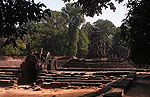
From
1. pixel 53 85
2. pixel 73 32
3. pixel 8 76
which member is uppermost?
pixel 73 32

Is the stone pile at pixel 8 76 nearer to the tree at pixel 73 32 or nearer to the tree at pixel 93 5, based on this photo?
the tree at pixel 93 5

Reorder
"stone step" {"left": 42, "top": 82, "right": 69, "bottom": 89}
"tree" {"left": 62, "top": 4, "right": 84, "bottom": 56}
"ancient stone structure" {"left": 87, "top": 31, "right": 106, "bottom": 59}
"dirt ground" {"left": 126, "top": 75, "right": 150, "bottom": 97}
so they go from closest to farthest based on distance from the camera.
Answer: "dirt ground" {"left": 126, "top": 75, "right": 150, "bottom": 97}
"stone step" {"left": 42, "top": 82, "right": 69, "bottom": 89}
"ancient stone structure" {"left": 87, "top": 31, "right": 106, "bottom": 59}
"tree" {"left": 62, "top": 4, "right": 84, "bottom": 56}

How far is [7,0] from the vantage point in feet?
12.6

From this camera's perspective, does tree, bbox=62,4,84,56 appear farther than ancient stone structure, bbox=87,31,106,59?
Yes

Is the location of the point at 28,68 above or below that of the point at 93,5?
below

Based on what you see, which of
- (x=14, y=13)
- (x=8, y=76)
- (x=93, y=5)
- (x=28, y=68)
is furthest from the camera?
(x=28, y=68)

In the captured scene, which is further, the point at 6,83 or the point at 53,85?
the point at 6,83

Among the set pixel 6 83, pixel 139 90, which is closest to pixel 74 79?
pixel 6 83

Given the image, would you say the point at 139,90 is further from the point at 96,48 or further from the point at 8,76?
A: the point at 96,48

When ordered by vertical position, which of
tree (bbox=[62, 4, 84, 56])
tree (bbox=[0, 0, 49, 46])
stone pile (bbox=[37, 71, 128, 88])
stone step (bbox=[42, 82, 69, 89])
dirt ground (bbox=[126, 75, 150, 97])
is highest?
tree (bbox=[62, 4, 84, 56])

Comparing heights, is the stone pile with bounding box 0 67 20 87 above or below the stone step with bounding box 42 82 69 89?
above

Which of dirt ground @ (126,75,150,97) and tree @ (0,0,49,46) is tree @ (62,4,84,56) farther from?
tree @ (0,0,49,46)

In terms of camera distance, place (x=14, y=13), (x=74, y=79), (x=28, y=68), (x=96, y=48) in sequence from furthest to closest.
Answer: (x=96, y=48), (x=28, y=68), (x=74, y=79), (x=14, y=13)

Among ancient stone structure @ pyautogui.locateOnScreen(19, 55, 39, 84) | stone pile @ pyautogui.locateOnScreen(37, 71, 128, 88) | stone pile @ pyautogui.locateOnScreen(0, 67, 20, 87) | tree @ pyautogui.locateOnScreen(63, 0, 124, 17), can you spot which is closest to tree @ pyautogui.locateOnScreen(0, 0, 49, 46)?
tree @ pyautogui.locateOnScreen(63, 0, 124, 17)
